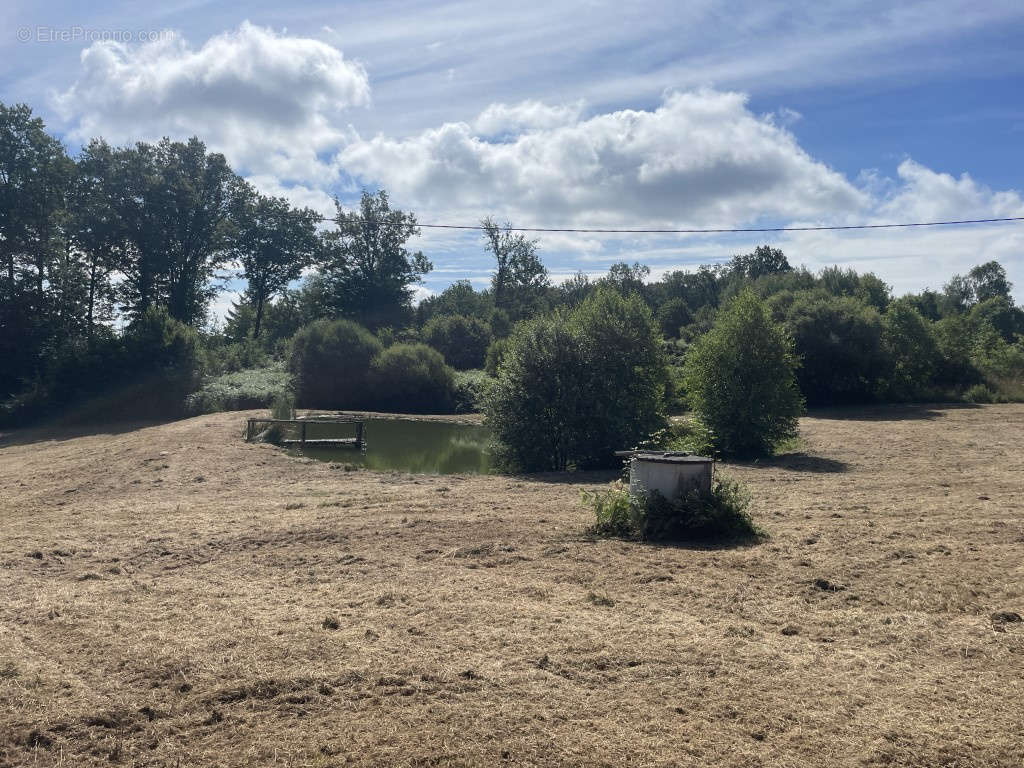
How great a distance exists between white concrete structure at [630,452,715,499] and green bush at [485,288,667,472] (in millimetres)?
7688

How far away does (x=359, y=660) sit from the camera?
4867 millimetres

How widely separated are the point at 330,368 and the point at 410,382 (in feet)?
12.9

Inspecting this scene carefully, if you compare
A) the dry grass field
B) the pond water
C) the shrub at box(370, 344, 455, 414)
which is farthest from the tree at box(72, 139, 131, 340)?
the dry grass field

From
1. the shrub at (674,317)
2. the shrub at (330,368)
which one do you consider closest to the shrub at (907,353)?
the shrub at (674,317)

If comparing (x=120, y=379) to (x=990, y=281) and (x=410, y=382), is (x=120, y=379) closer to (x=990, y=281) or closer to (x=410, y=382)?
(x=410, y=382)

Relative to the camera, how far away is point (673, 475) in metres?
8.56

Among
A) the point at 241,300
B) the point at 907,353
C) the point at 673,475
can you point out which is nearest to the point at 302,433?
the point at 673,475

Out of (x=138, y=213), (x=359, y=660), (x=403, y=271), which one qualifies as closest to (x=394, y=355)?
(x=138, y=213)

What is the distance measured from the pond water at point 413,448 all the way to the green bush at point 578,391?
178cm

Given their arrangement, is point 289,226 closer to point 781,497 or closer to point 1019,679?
point 781,497

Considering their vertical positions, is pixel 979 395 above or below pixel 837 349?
below

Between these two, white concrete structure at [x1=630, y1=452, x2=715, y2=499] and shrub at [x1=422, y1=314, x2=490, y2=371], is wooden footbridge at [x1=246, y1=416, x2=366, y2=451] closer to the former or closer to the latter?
white concrete structure at [x1=630, y1=452, x2=715, y2=499]

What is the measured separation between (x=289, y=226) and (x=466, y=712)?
57.8 metres

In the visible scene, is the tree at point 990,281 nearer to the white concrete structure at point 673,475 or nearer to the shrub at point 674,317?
the shrub at point 674,317
